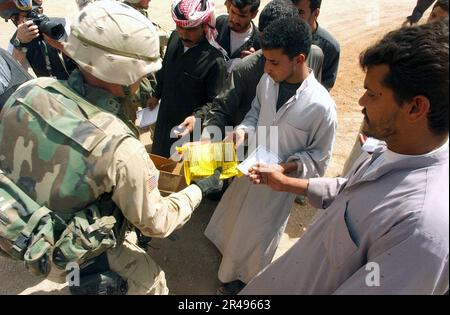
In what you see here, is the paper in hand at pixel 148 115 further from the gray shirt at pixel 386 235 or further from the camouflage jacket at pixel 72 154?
the gray shirt at pixel 386 235

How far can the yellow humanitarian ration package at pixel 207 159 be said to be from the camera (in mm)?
2424

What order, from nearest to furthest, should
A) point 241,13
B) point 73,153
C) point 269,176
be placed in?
1. point 73,153
2. point 269,176
3. point 241,13

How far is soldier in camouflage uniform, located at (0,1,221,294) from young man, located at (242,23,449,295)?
3.18ft

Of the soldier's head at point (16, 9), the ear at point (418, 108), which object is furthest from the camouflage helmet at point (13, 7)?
the ear at point (418, 108)

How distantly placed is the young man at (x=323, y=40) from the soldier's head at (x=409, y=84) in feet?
6.83

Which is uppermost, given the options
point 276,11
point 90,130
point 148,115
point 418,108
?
point 418,108

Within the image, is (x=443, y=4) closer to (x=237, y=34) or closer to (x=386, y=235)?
(x=237, y=34)

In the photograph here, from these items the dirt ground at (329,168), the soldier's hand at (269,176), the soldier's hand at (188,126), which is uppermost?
the soldier's hand at (269,176)

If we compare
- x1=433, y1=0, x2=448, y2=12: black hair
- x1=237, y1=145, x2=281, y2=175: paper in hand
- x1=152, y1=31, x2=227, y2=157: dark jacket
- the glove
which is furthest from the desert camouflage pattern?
x1=433, y1=0, x2=448, y2=12: black hair

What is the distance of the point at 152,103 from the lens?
3762mm

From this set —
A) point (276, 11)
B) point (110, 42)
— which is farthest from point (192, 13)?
point (110, 42)

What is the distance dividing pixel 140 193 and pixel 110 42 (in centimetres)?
75

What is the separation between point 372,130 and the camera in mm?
1646

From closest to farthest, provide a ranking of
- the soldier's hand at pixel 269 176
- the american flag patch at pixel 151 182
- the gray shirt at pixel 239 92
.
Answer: the american flag patch at pixel 151 182 → the soldier's hand at pixel 269 176 → the gray shirt at pixel 239 92
